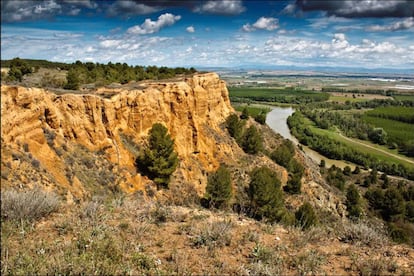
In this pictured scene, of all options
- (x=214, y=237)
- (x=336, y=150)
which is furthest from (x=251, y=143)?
(x=336, y=150)

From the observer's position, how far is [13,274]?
412 centimetres

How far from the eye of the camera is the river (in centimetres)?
5919

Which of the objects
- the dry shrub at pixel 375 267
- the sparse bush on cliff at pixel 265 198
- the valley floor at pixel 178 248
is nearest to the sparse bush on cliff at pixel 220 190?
the sparse bush on cliff at pixel 265 198

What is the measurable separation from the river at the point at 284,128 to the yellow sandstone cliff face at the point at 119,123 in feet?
110

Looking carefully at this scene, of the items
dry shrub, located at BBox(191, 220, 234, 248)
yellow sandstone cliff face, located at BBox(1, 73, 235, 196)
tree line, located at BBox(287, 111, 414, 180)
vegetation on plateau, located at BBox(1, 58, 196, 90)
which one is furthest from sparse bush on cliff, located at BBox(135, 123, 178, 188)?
tree line, located at BBox(287, 111, 414, 180)

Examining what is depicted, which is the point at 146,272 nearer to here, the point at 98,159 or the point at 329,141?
the point at 98,159

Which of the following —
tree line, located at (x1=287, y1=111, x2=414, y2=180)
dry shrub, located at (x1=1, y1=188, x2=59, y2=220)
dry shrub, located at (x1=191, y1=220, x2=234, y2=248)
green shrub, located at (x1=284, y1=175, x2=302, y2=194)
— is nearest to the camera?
dry shrub, located at (x1=191, y1=220, x2=234, y2=248)

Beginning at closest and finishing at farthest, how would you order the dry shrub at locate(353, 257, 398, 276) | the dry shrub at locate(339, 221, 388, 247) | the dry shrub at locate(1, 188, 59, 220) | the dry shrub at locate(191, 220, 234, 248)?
1. the dry shrub at locate(353, 257, 398, 276)
2. the dry shrub at locate(191, 220, 234, 248)
3. the dry shrub at locate(1, 188, 59, 220)
4. the dry shrub at locate(339, 221, 388, 247)

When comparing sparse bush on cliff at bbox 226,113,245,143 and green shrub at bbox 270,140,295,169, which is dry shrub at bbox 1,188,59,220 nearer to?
sparse bush on cliff at bbox 226,113,245,143

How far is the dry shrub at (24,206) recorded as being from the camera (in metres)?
6.07

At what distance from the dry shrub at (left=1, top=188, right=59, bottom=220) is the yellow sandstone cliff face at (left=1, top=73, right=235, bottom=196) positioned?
515cm

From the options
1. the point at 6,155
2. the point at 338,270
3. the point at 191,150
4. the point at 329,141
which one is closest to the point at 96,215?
the point at 338,270

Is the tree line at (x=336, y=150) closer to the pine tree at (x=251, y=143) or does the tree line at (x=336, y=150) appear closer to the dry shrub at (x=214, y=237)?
the pine tree at (x=251, y=143)

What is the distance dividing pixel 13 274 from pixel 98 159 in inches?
559
